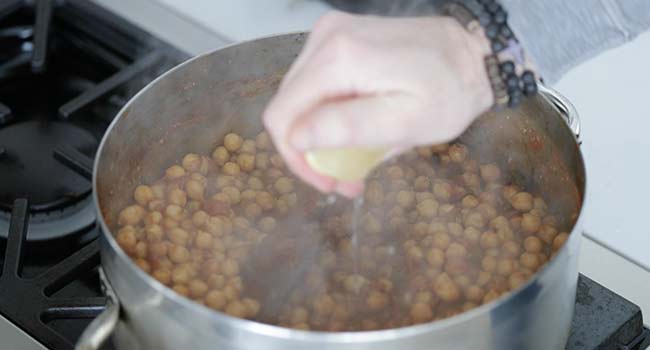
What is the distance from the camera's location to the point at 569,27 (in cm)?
Answer: 86

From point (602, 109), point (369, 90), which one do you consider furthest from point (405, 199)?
point (602, 109)

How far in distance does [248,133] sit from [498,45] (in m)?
0.46

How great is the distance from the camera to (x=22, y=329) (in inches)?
39.8

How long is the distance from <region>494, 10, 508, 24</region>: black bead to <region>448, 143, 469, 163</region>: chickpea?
1.09 feet

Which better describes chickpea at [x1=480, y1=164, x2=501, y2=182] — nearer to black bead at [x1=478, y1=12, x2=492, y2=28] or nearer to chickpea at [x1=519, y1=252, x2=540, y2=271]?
chickpea at [x1=519, y1=252, x2=540, y2=271]

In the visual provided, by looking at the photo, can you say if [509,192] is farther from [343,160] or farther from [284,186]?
[343,160]

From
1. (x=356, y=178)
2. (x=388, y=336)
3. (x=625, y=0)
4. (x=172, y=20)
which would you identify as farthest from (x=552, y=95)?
(x=172, y=20)

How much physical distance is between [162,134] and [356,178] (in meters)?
0.37

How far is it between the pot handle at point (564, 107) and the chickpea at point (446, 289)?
203 millimetres

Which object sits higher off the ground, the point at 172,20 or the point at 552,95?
the point at 552,95

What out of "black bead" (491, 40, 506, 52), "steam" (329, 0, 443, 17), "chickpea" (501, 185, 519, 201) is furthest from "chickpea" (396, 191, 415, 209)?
"black bead" (491, 40, 506, 52)

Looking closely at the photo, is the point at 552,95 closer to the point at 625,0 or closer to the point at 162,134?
the point at 625,0

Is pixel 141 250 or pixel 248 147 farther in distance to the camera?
pixel 248 147

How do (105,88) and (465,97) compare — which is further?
(105,88)
